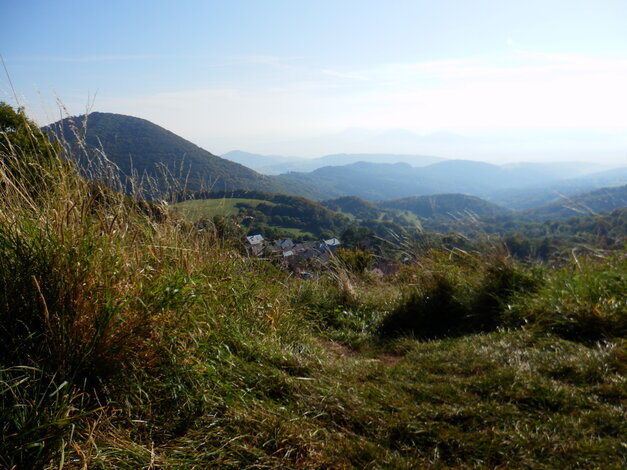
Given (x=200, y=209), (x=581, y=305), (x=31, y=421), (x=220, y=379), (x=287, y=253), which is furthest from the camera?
(x=287, y=253)

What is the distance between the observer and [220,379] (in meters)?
2.26

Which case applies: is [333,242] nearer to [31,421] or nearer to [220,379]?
[220,379]

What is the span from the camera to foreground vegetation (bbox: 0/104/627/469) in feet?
5.68

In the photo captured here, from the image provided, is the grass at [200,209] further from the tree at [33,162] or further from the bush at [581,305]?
the bush at [581,305]

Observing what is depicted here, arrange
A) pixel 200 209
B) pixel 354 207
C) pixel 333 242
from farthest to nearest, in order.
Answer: pixel 354 207 < pixel 333 242 < pixel 200 209

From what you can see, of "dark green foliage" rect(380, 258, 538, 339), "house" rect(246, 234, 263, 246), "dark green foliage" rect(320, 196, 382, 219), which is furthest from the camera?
"dark green foliage" rect(320, 196, 382, 219)

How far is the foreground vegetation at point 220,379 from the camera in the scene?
5.68 feet

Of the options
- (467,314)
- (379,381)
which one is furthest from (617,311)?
(379,381)

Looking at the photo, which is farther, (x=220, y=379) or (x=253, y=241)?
(x=253, y=241)

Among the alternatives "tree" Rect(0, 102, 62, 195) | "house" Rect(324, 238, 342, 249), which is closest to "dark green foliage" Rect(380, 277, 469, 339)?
"tree" Rect(0, 102, 62, 195)

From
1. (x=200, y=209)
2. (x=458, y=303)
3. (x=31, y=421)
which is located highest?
(x=200, y=209)

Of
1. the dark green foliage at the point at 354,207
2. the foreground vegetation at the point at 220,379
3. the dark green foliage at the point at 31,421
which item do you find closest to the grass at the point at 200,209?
the foreground vegetation at the point at 220,379

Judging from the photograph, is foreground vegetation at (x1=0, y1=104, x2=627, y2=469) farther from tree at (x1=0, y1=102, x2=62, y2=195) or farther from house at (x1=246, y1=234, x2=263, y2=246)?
house at (x1=246, y1=234, x2=263, y2=246)

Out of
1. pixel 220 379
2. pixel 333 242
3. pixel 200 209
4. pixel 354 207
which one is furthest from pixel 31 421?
pixel 354 207
